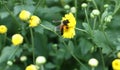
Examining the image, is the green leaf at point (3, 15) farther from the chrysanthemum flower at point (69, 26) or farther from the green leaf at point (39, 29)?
the chrysanthemum flower at point (69, 26)

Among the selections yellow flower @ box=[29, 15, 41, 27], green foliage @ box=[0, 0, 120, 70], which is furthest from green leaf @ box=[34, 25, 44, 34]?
yellow flower @ box=[29, 15, 41, 27]

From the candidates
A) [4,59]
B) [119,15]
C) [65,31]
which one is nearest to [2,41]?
[4,59]

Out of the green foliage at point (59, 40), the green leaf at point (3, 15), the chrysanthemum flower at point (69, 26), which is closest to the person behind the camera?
the chrysanthemum flower at point (69, 26)

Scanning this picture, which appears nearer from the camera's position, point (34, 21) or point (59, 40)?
→ point (34, 21)

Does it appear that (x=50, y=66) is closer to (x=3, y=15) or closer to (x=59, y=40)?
(x=59, y=40)

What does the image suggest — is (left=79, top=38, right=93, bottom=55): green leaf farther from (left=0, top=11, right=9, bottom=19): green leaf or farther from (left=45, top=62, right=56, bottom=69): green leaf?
(left=0, top=11, right=9, bottom=19): green leaf

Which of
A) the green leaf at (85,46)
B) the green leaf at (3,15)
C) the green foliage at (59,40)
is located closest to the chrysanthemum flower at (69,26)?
the green foliage at (59,40)

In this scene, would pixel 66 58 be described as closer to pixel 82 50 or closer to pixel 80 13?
pixel 82 50

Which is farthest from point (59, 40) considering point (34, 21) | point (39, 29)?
point (34, 21)

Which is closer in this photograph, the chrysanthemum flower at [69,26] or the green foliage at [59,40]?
the chrysanthemum flower at [69,26]
